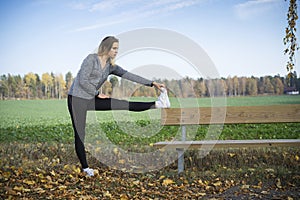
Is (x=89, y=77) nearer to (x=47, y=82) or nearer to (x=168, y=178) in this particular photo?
(x=168, y=178)

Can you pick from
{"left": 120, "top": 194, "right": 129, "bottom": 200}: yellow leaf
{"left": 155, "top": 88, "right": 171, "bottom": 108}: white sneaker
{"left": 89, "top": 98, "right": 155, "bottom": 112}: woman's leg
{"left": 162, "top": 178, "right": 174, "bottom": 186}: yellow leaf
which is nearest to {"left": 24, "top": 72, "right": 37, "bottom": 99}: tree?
{"left": 89, "top": 98, "right": 155, "bottom": 112}: woman's leg

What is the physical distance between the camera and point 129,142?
753cm

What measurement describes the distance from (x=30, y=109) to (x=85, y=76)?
7811 millimetres

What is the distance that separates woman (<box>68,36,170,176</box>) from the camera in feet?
13.7

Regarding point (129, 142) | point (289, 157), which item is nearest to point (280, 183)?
point (289, 157)

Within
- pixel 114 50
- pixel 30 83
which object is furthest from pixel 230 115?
pixel 30 83

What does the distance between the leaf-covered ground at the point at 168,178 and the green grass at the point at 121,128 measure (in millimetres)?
1703

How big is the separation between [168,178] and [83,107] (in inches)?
51.7

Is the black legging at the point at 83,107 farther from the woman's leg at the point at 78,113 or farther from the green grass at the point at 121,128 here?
the green grass at the point at 121,128

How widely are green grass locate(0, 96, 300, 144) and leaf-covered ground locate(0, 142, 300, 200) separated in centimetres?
170

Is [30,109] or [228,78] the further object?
[30,109]

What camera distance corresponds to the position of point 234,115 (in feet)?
14.9

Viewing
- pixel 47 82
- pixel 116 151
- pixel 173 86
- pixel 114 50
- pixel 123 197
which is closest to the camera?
pixel 123 197

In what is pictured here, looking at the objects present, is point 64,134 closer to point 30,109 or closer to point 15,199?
point 30,109
